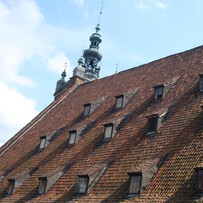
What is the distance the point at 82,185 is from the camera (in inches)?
633

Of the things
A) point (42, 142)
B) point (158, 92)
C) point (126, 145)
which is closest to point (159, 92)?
point (158, 92)

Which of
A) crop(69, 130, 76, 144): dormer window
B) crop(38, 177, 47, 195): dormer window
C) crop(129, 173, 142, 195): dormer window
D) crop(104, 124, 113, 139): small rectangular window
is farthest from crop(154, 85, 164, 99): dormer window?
crop(38, 177, 47, 195): dormer window

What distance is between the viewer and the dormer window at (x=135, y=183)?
13.6 meters

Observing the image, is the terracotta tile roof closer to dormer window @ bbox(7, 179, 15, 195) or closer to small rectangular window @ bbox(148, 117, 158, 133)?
small rectangular window @ bbox(148, 117, 158, 133)

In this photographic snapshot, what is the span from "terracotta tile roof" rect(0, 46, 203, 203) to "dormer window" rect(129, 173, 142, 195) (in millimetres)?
256

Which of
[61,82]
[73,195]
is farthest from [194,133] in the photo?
[61,82]

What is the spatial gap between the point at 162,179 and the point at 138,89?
9.42 m

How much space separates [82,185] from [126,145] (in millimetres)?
2658

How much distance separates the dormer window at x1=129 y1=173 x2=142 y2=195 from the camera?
13.6 meters

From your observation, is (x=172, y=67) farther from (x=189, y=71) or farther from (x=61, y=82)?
(x=61, y=82)

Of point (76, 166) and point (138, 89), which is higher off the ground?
point (138, 89)

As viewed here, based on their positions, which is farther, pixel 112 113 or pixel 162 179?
pixel 112 113

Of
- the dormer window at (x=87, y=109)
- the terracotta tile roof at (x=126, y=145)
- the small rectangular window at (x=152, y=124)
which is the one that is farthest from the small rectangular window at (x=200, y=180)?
the dormer window at (x=87, y=109)

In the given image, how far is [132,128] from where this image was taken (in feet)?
58.4
